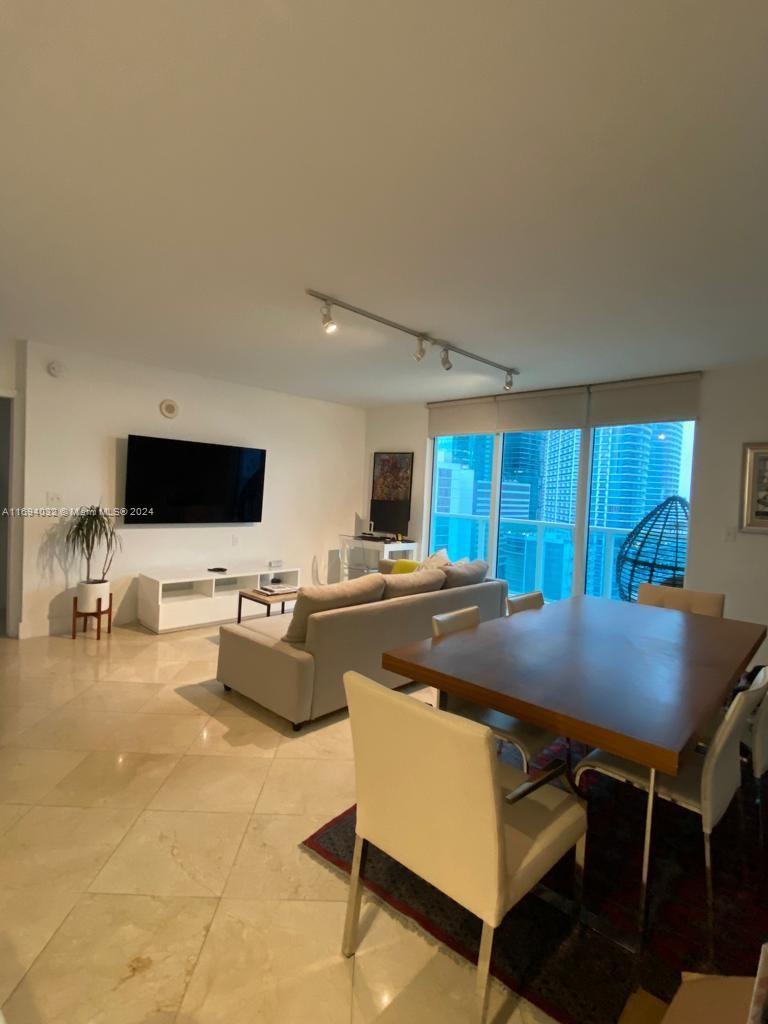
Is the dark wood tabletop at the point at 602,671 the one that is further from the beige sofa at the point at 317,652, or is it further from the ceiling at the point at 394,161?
the ceiling at the point at 394,161

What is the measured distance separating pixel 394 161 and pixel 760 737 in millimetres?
2457

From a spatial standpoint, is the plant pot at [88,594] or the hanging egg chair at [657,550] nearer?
the plant pot at [88,594]

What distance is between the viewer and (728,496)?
419 centimetres

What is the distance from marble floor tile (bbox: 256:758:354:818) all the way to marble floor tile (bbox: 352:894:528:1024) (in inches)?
25.9

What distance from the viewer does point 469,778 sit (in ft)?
3.90

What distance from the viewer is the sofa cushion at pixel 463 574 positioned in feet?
12.7

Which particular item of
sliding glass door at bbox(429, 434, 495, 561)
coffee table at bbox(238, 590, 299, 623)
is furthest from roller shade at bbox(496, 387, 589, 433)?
coffee table at bbox(238, 590, 299, 623)

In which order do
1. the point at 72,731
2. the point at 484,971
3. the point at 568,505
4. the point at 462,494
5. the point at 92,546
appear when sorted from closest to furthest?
the point at 484,971 → the point at 72,731 → the point at 92,546 → the point at 568,505 → the point at 462,494

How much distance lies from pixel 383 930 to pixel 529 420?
15.4 ft

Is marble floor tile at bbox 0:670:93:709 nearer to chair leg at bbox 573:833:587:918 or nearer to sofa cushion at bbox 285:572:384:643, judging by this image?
sofa cushion at bbox 285:572:384:643

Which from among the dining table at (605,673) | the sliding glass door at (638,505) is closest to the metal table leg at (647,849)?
the dining table at (605,673)

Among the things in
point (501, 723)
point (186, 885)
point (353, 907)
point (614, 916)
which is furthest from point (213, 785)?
point (614, 916)

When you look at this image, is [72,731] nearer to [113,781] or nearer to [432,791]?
[113,781]

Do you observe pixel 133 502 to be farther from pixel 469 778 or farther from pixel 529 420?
pixel 469 778
